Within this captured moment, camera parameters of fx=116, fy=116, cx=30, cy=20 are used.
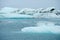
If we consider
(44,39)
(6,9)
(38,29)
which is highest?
(6,9)

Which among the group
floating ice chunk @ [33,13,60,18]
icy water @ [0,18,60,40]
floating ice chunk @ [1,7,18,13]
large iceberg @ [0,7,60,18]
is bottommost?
icy water @ [0,18,60,40]

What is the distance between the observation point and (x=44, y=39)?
1.46 metres

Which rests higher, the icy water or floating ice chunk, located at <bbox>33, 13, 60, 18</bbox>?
floating ice chunk, located at <bbox>33, 13, 60, 18</bbox>

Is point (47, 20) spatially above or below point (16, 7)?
below

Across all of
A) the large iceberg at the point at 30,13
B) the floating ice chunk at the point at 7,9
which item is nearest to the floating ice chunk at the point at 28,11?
the large iceberg at the point at 30,13

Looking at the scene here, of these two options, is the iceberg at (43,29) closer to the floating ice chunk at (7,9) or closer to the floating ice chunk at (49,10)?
the floating ice chunk at (49,10)

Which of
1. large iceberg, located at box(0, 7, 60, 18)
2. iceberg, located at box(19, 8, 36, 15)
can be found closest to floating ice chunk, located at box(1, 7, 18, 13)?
large iceberg, located at box(0, 7, 60, 18)

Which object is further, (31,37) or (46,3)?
(46,3)

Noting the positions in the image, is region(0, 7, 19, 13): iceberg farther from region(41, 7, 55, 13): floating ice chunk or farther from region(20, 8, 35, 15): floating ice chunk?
region(41, 7, 55, 13): floating ice chunk

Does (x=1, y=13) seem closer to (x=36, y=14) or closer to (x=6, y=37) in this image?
(x=6, y=37)

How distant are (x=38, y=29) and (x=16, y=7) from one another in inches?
16.3

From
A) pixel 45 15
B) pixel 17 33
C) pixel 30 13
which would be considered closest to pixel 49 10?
pixel 45 15

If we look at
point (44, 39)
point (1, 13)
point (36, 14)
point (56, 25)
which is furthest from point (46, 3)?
point (1, 13)

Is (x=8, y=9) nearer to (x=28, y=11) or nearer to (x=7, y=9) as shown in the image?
(x=7, y=9)
